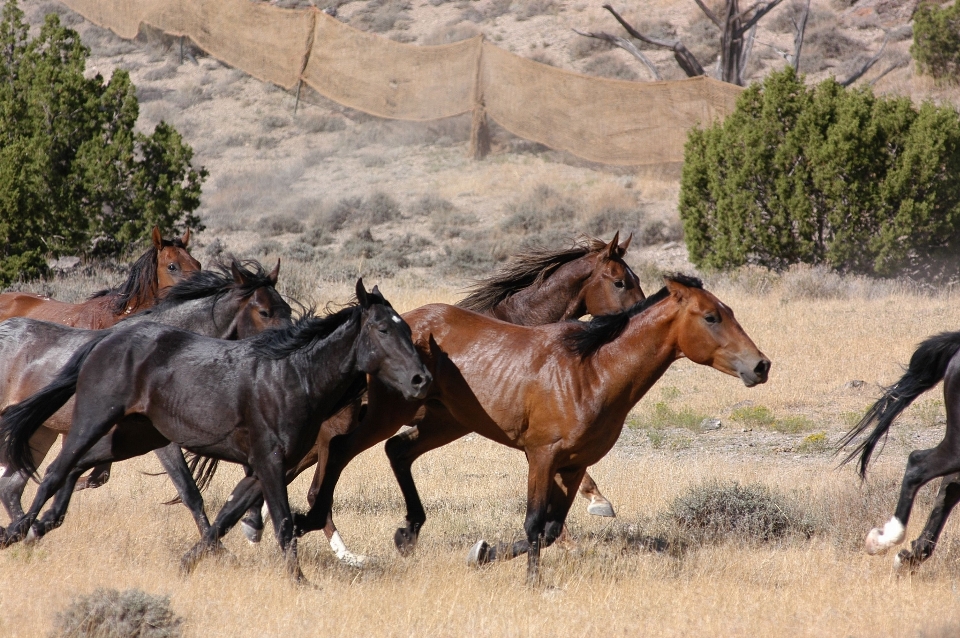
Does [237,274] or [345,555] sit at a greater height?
[237,274]

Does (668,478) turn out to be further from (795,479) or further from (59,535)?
(59,535)

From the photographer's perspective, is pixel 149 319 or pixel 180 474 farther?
pixel 149 319

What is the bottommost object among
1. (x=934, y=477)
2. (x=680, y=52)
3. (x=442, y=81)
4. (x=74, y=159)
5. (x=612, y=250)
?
(x=934, y=477)

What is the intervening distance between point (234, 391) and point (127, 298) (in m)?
3.26

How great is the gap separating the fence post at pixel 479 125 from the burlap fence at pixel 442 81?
4 cm

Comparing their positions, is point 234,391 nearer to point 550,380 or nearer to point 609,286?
point 550,380

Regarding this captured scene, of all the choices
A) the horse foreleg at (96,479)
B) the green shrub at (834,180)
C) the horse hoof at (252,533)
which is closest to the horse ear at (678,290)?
the horse hoof at (252,533)

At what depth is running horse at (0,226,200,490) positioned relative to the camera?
28.7 feet

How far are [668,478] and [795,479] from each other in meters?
1.10

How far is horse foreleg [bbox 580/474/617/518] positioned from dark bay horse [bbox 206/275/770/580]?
5.24ft

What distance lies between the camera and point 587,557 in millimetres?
6625

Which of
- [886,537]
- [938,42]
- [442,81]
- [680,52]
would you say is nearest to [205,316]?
[886,537]

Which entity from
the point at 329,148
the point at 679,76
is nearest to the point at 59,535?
the point at 329,148

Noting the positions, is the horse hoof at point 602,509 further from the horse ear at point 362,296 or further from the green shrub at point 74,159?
the green shrub at point 74,159
